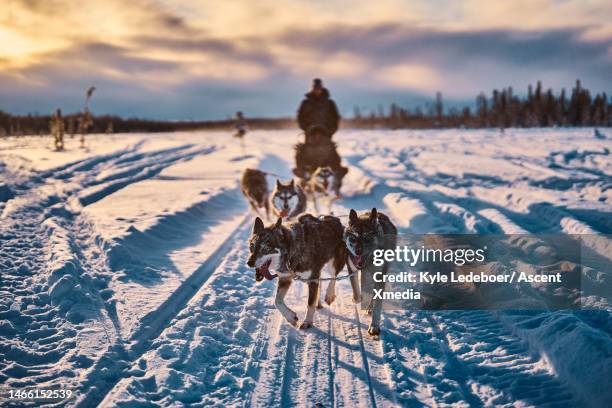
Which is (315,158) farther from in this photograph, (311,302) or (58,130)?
(58,130)

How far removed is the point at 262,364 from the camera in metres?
3.87

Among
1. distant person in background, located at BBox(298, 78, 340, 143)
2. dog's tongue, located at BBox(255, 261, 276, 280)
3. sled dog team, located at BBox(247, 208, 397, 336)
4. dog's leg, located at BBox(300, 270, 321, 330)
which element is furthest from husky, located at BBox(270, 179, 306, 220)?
distant person in background, located at BBox(298, 78, 340, 143)

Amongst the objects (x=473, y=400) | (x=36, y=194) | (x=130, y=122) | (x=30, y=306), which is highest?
(x=130, y=122)

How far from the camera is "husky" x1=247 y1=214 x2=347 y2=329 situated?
4.03 meters

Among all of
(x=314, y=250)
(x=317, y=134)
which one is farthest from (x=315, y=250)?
(x=317, y=134)

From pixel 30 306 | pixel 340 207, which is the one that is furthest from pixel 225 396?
pixel 340 207

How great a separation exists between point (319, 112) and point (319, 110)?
6 centimetres

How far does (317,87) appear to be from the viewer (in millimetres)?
12656

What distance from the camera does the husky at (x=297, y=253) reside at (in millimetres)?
4027

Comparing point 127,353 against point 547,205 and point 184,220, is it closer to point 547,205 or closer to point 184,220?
point 184,220

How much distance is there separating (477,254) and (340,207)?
189 inches

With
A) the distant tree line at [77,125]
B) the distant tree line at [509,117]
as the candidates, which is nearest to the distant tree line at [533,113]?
the distant tree line at [509,117]

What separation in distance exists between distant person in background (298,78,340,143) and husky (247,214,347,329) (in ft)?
25.9

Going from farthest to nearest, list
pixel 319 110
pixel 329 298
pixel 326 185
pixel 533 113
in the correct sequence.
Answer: pixel 533 113 < pixel 319 110 < pixel 326 185 < pixel 329 298
